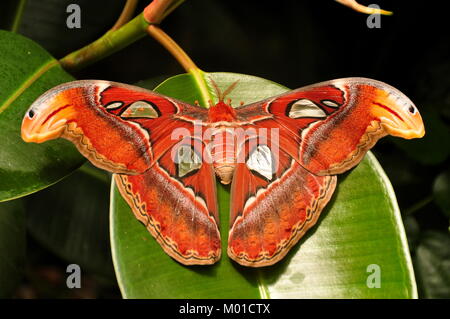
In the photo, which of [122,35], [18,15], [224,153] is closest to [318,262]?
[224,153]

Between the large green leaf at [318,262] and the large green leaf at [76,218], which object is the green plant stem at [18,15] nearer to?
the large green leaf at [76,218]

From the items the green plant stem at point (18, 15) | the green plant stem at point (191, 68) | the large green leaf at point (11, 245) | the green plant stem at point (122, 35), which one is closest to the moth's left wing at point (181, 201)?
the green plant stem at point (191, 68)

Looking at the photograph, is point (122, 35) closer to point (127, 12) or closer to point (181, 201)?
point (127, 12)

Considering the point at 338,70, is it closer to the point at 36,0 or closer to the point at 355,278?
the point at 36,0

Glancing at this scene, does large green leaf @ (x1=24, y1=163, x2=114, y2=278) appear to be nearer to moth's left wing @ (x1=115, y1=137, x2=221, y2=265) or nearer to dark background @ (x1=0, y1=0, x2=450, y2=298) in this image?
dark background @ (x1=0, y1=0, x2=450, y2=298)

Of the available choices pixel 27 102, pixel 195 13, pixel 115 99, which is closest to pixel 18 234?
pixel 27 102

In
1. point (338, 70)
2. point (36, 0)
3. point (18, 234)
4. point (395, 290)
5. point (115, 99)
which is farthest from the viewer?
point (338, 70)
